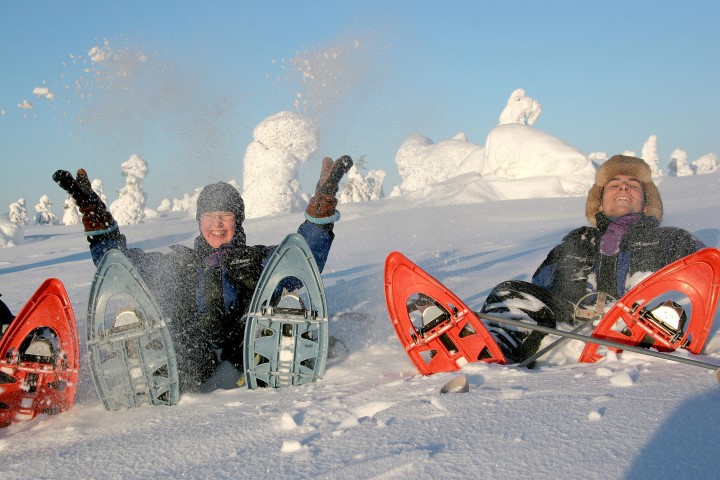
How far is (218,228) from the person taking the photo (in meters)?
3.44

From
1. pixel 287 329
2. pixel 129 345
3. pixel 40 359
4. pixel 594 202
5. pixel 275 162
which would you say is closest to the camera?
pixel 40 359

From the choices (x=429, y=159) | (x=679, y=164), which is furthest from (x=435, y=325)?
(x=679, y=164)

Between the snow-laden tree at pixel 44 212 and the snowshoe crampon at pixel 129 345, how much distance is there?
65278 millimetres

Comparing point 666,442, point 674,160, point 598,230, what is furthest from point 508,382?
point 674,160

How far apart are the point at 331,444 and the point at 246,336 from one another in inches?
47.1

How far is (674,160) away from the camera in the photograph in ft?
182

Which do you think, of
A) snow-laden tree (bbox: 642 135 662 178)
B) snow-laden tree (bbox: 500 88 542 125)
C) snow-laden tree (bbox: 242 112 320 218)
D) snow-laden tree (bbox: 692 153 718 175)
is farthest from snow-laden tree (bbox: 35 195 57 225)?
snow-laden tree (bbox: 692 153 718 175)

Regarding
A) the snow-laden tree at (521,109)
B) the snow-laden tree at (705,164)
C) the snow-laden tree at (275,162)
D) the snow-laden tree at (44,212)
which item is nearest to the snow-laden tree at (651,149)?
the snow-laden tree at (705,164)

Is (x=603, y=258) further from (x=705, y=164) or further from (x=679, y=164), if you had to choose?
(x=705, y=164)

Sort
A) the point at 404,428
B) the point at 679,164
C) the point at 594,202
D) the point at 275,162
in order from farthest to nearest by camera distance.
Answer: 1. the point at 679,164
2. the point at 275,162
3. the point at 594,202
4. the point at 404,428

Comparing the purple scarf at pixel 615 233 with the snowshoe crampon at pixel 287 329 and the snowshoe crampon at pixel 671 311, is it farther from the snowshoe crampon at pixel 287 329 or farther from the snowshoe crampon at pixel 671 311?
the snowshoe crampon at pixel 287 329

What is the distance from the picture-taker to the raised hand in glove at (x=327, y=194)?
3.30 meters

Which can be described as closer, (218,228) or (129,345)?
(129,345)

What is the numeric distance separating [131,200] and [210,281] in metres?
45.7
